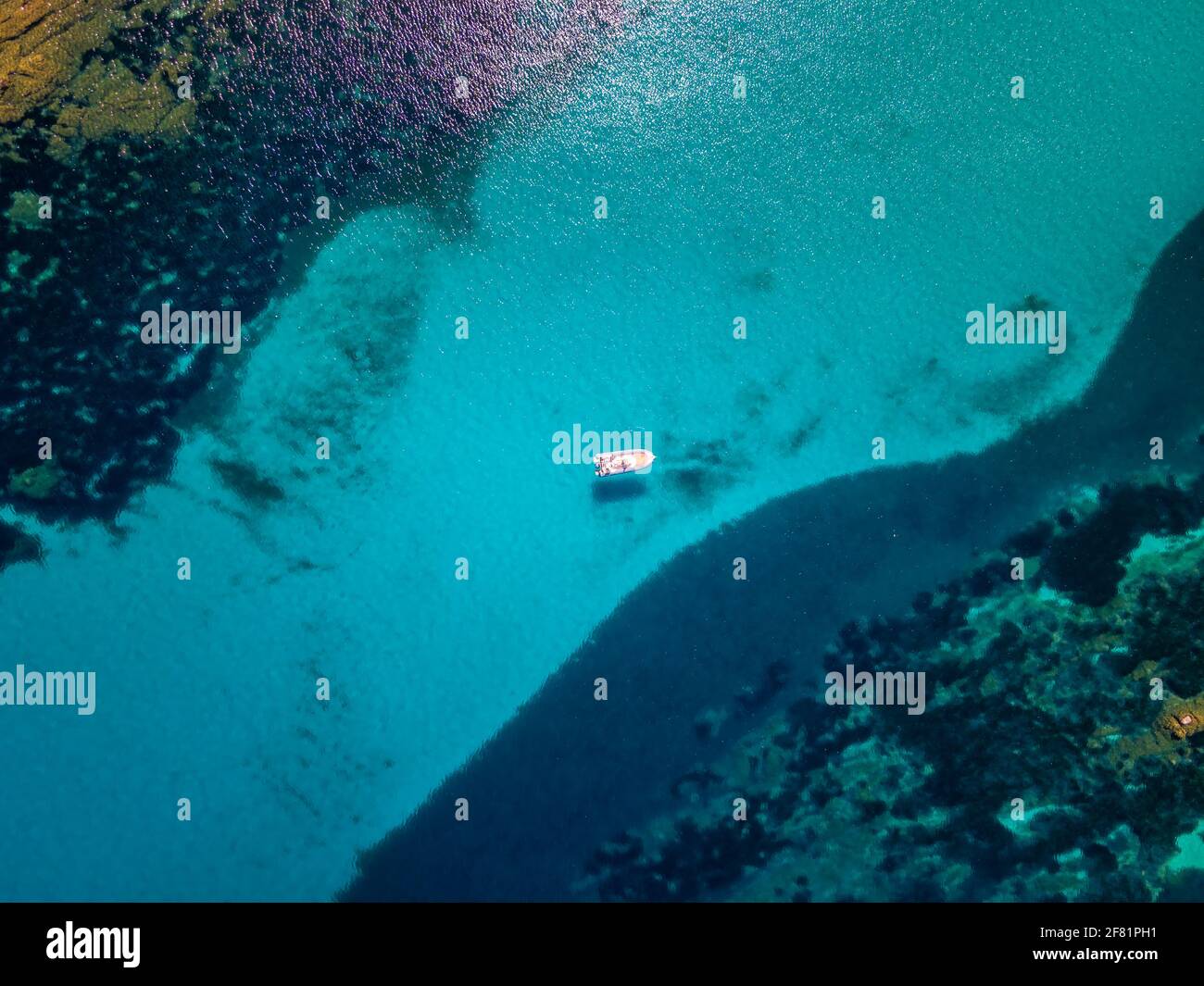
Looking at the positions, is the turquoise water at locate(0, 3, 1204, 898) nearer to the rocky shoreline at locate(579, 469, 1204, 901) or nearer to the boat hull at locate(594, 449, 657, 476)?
the boat hull at locate(594, 449, 657, 476)

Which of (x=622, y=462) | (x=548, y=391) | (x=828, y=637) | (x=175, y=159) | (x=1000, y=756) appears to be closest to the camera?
→ (x=1000, y=756)

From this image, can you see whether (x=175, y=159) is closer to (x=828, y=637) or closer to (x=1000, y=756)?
(x=828, y=637)

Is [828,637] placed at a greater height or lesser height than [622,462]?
lesser

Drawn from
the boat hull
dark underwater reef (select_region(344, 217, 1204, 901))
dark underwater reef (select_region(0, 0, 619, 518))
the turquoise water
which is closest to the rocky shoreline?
dark underwater reef (select_region(344, 217, 1204, 901))

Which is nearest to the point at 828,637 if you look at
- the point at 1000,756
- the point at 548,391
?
the point at 1000,756

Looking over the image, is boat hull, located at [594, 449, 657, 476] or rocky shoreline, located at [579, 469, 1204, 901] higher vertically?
boat hull, located at [594, 449, 657, 476]
